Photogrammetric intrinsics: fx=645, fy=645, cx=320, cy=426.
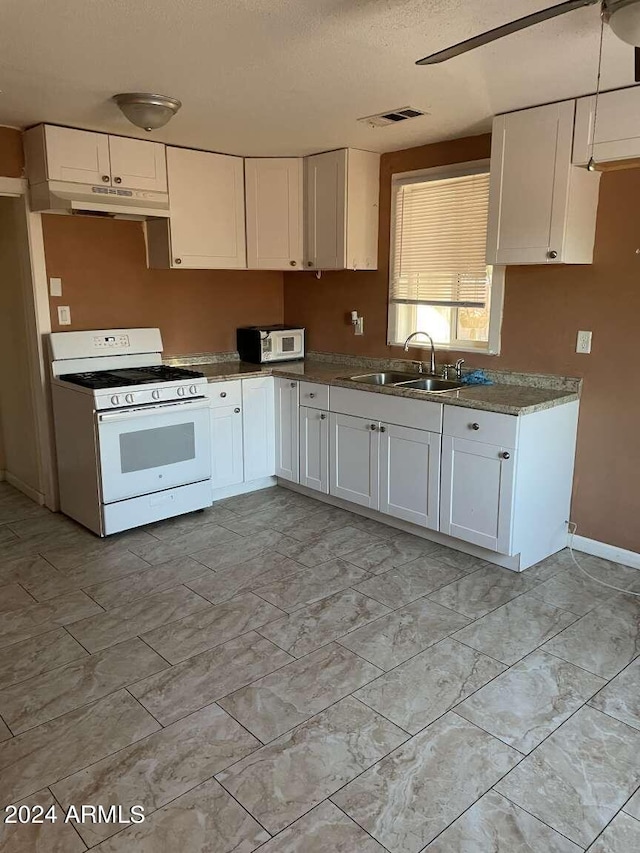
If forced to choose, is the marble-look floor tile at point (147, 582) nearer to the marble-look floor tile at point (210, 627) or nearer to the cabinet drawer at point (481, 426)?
the marble-look floor tile at point (210, 627)

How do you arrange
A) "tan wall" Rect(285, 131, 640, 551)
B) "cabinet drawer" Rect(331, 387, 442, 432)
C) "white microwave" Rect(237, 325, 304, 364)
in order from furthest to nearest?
"white microwave" Rect(237, 325, 304, 364)
"cabinet drawer" Rect(331, 387, 442, 432)
"tan wall" Rect(285, 131, 640, 551)

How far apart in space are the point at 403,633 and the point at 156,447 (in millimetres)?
1891

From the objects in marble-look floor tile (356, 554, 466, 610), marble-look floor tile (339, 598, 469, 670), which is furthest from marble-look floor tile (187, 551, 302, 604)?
marble-look floor tile (339, 598, 469, 670)

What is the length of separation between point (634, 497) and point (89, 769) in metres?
2.81

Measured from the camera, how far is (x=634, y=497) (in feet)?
11.0

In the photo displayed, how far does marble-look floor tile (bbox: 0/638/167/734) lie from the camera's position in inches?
90.0

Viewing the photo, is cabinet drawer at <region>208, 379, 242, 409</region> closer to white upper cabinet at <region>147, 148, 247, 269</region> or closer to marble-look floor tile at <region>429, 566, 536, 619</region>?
white upper cabinet at <region>147, 148, 247, 269</region>

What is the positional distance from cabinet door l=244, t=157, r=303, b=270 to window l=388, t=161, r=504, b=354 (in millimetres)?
685

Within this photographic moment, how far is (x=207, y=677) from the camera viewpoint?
2.50 metres

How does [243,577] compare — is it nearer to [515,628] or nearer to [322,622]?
[322,622]

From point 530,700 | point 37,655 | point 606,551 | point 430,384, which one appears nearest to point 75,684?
point 37,655

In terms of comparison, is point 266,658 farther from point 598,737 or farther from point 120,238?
point 120,238

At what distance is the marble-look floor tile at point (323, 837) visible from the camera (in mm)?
1740

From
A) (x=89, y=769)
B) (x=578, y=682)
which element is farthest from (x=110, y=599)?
(x=578, y=682)
